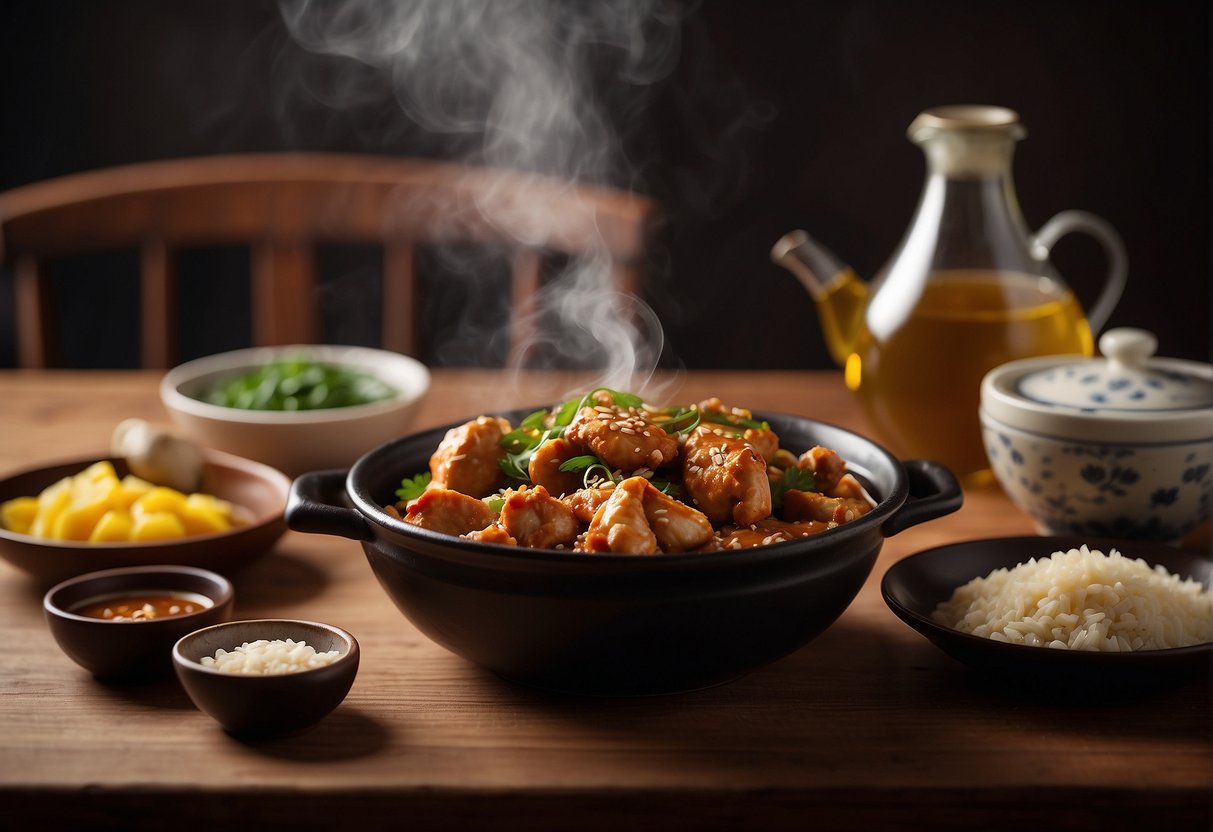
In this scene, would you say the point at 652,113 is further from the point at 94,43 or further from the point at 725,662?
the point at 725,662

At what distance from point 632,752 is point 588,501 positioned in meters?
0.26

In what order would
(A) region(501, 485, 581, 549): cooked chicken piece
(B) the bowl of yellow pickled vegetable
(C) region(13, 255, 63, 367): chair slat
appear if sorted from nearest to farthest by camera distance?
1. (A) region(501, 485, 581, 549): cooked chicken piece
2. (B) the bowl of yellow pickled vegetable
3. (C) region(13, 255, 63, 367): chair slat

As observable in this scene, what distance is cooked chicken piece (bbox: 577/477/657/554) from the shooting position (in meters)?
1.24

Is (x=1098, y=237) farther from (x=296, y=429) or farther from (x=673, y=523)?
(x=296, y=429)

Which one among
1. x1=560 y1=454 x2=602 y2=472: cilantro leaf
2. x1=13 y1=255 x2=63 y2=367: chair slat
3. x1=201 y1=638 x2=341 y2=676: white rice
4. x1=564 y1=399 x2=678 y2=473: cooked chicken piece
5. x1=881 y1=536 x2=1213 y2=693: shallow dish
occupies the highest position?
x1=564 y1=399 x2=678 y2=473: cooked chicken piece

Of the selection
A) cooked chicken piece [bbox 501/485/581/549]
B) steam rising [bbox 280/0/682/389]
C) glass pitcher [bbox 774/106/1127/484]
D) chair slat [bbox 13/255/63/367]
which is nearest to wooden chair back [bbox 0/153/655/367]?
chair slat [bbox 13/255/63/367]

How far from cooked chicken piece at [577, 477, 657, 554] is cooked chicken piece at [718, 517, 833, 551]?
82mm

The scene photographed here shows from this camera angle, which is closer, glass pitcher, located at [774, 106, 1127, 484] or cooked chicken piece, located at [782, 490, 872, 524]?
cooked chicken piece, located at [782, 490, 872, 524]

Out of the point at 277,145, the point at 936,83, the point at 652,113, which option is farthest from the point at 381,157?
the point at 936,83

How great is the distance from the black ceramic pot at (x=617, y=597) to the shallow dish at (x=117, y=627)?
0.19m

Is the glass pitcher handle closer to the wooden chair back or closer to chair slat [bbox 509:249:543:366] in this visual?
the wooden chair back

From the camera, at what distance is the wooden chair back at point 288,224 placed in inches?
123

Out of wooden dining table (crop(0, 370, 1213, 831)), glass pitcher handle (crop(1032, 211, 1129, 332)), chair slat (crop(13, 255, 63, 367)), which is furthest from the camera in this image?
chair slat (crop(13, 255, 63, 367))

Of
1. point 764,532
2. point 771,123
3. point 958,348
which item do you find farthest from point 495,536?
point 771,123
